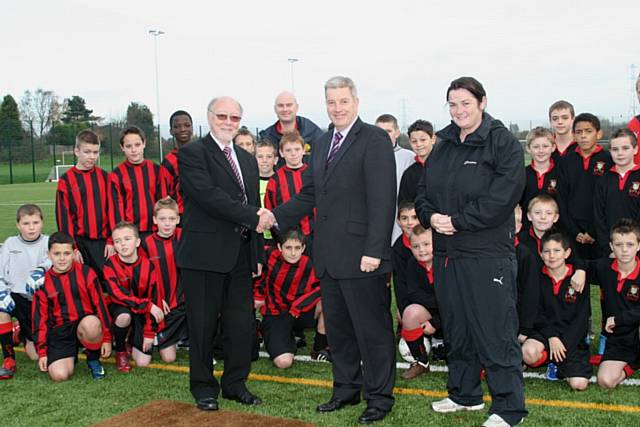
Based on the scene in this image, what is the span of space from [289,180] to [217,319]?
176 centimetres

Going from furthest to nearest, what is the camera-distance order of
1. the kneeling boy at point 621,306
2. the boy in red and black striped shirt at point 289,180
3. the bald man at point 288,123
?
the bald man at point 288,123
the boy in red and black striped shirt at point 289,180
the kneeling boy at point 621,306

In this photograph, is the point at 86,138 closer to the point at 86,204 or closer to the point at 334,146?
the point at 86,204

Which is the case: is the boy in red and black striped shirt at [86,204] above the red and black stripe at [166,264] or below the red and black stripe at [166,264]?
above

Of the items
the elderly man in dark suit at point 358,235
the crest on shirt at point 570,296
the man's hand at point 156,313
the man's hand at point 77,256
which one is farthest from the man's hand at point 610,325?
the man's hand at point 77,256

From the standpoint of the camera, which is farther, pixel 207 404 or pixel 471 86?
pixel 207 404

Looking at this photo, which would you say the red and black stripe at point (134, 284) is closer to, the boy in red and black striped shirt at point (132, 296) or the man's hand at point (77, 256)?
the boy in red and black striped shirt at point (132, 296)

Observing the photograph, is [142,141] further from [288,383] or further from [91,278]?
[288,383]

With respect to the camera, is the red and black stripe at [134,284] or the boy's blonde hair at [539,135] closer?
the red and black stripe at [134,284]

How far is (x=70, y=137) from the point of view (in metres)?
43.2

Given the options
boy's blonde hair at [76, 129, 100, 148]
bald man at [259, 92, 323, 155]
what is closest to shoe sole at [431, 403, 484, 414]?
bald man at [259, 92, 323, 155]

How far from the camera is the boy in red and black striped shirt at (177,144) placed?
20.2 ft

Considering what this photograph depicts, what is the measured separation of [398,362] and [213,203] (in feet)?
7.03

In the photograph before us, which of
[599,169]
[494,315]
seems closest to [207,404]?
[494,315]

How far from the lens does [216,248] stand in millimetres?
4266
